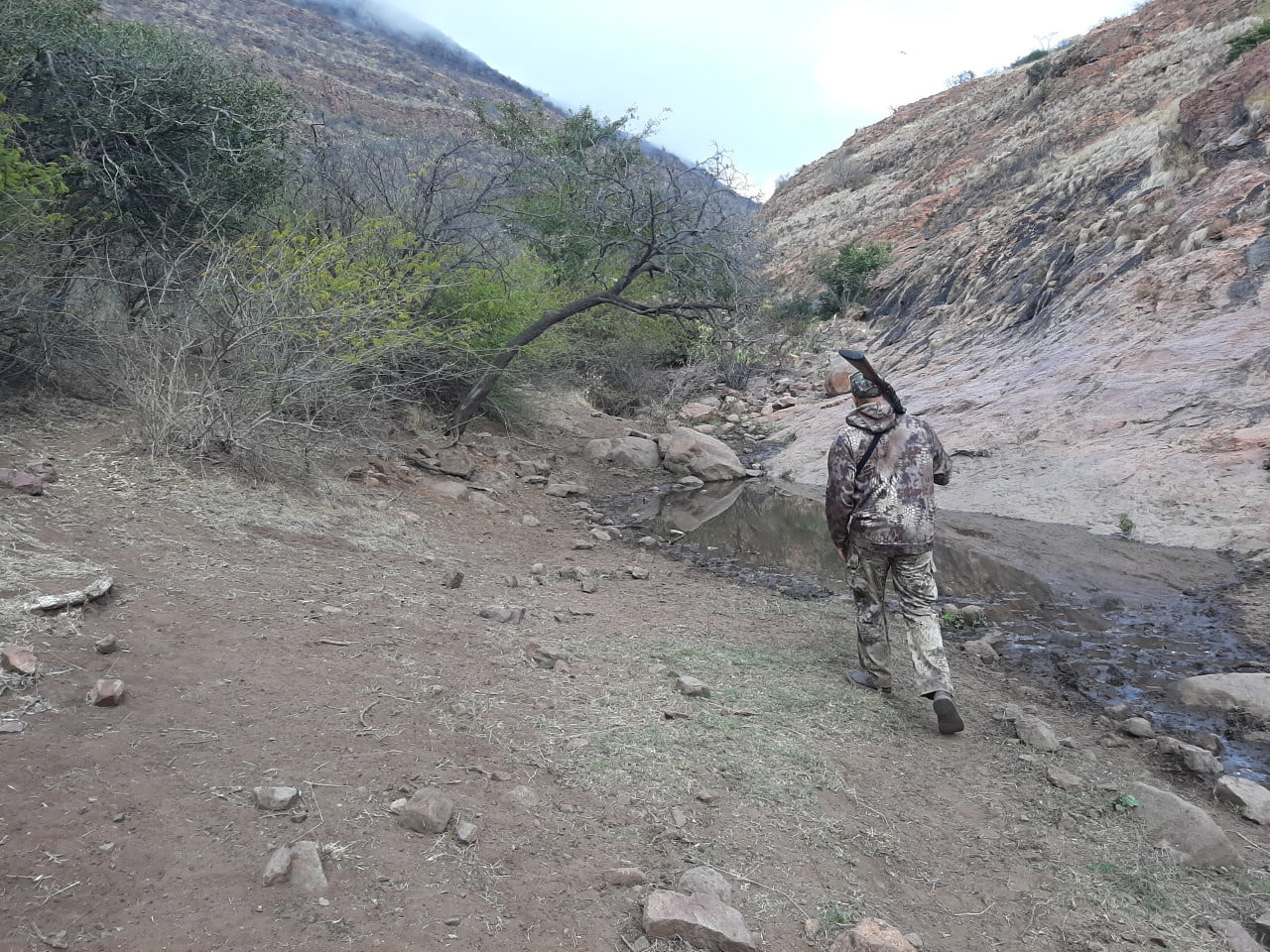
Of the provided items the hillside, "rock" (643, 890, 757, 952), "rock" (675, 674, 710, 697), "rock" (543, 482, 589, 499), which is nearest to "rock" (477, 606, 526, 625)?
"rock" (675, 674, 710, 697)

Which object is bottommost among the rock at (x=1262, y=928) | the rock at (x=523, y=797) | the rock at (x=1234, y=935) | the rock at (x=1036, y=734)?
the rock at (x=523, y=797)

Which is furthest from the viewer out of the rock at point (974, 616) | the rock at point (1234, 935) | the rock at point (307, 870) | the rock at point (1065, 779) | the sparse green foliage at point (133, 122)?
the sparse green foliage at point (133, 122)

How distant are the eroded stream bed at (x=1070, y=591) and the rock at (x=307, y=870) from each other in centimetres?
384

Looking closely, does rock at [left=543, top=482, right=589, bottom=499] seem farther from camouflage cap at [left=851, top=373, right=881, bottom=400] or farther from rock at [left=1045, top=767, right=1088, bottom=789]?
rock at [left=1045, top=767, right=1088, bottom=789]

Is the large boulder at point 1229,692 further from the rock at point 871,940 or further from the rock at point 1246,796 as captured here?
the rock at point 871,940

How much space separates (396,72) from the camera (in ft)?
164

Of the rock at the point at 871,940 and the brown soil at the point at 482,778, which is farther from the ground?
the rock at the point at 871,940

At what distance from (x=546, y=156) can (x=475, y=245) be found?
10.1 feet

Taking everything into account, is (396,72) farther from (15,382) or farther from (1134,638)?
(1134,638)

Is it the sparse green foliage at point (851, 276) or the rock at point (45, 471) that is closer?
the rock at point (45, 471)

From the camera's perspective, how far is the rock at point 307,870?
2.06 metres

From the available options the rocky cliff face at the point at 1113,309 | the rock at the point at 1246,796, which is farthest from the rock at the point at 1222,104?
the rock at the point at 1246,796

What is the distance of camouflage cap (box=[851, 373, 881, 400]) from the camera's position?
4.15 meters

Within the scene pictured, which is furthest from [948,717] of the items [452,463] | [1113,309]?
[1113,309]
